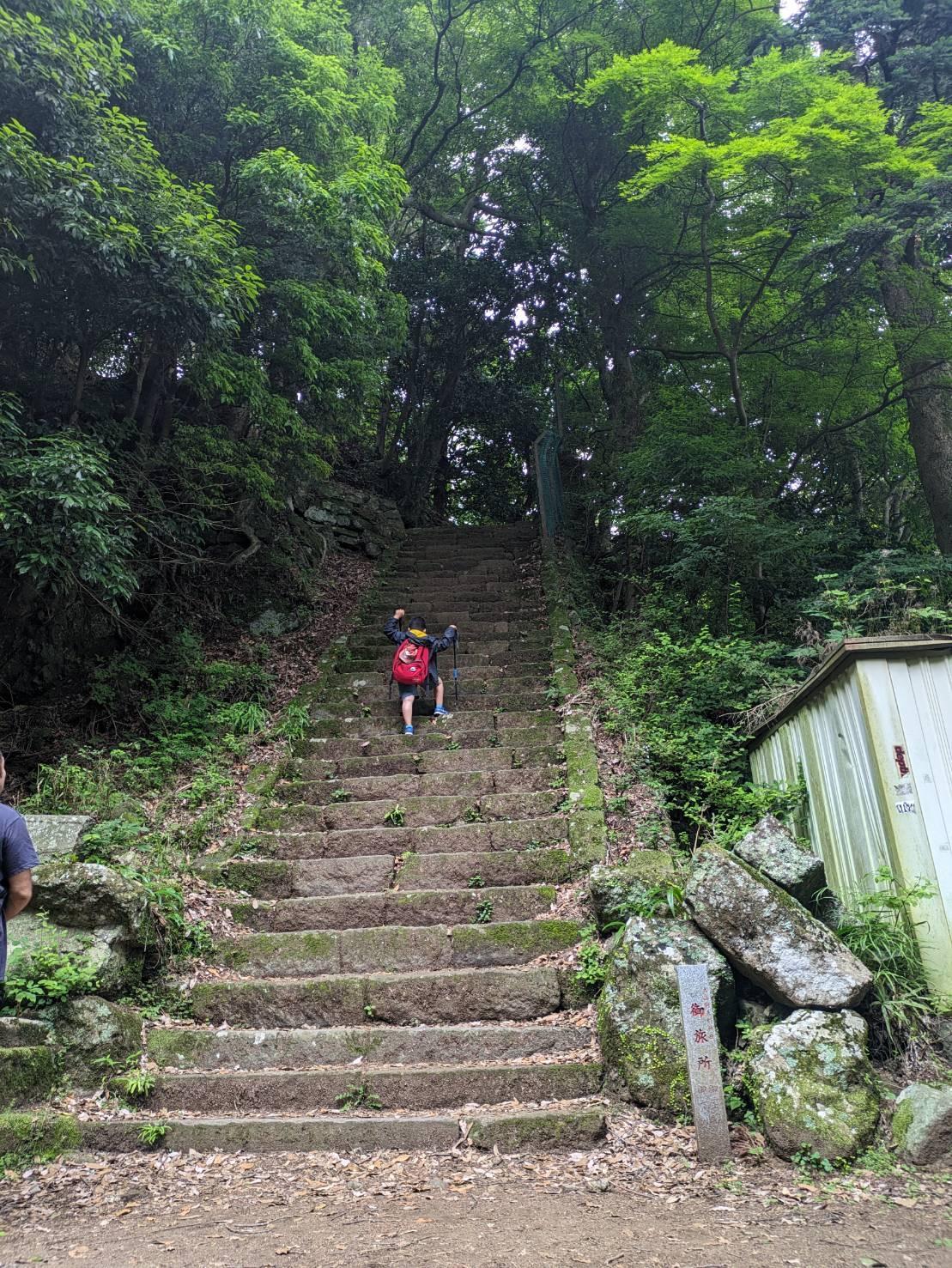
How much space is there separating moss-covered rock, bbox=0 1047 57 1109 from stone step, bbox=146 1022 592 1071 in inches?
20.7

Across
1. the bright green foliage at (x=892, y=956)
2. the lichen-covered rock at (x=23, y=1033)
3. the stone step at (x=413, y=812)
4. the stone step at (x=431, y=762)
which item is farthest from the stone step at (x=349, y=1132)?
the stone step at (x=431, y=762)

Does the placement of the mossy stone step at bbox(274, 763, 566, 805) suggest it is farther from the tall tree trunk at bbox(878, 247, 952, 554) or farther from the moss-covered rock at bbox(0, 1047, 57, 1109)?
the tall tree trunk at bbox(878, 247, 952, 554)

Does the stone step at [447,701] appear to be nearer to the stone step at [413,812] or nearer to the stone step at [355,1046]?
the stone step at [413,812]

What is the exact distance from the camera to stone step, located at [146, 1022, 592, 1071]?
165 inches

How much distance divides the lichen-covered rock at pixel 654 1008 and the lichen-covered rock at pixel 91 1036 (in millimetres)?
2560

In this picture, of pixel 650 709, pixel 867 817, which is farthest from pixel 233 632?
pixel 867 817

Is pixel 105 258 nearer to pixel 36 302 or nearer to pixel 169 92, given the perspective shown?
pixel 36 302

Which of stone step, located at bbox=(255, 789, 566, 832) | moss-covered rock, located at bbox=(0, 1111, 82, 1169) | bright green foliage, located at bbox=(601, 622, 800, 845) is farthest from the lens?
stone step, located at bbox=(255, 789, 566, 832)

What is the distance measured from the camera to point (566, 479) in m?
17.5

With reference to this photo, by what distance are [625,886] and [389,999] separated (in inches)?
60.9

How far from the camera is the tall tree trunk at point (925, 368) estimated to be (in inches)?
367

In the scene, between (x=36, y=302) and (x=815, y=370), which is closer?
(x=36, y=302)

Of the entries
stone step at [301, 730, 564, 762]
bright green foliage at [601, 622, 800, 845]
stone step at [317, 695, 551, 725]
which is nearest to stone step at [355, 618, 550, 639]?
stone step at [317, 695, 551, 725]

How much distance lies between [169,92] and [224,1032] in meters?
9.01
